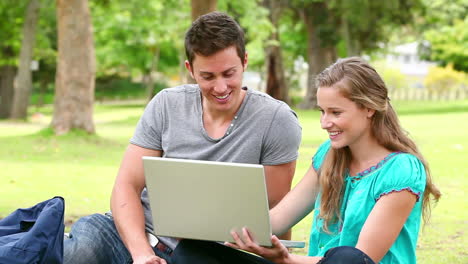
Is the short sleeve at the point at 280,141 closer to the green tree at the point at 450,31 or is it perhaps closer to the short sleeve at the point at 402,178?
the short sleeve at the point at 402,178

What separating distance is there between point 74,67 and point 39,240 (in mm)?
12592

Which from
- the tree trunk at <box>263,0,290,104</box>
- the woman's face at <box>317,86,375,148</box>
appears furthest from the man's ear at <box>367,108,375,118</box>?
the tree trunk at <box>263,0,290,104</box>

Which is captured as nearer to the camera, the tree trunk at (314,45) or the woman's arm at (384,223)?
the woman's arm at (384,223)

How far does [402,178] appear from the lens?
10.3 ft

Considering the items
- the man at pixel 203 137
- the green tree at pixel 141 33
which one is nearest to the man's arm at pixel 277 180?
the man at pixel 203 137

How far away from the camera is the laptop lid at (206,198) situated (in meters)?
3.02

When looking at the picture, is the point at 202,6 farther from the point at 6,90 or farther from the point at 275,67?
the point at 6,90

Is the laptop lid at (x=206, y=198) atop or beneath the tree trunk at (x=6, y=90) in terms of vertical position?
atop

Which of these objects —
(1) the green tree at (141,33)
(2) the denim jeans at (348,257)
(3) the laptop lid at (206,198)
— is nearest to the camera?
(2) the denim jeans at (348,257)

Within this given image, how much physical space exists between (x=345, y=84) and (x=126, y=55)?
40449 mm

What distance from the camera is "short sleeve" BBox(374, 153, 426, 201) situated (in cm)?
312

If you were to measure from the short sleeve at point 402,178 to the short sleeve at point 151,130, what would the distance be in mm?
1204

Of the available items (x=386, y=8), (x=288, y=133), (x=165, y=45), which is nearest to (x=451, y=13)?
(x=386, y=8)

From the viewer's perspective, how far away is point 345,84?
10.5ft
